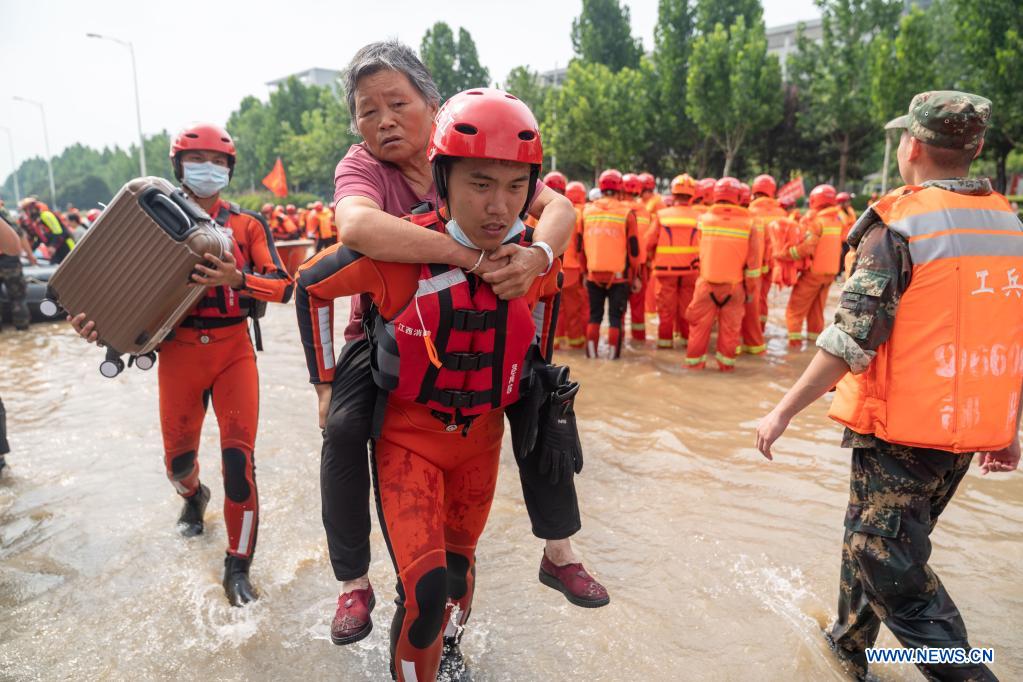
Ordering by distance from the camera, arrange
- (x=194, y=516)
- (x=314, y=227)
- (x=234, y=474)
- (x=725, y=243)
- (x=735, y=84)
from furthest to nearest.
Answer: (x=735, y=84) → (x=314, y=227) → (x=725, y=243) → (x=194, y=516) → (x=234, y=474)

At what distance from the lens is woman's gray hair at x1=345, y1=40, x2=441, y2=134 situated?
249 centimetres

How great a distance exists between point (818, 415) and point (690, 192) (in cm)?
391

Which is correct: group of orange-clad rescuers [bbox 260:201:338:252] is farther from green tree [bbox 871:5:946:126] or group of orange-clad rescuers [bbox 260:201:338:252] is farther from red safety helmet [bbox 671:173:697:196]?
green tree [bbox 871:5:946:126]

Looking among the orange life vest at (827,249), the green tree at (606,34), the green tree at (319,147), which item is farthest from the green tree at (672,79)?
the orange life vest at (827,249)

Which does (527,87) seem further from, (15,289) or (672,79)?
(15,289)

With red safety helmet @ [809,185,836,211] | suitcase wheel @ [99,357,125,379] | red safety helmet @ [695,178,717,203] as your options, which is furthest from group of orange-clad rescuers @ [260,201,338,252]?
suitcase wheel @ [99,357,125,379]

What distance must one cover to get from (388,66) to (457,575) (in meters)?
1.98

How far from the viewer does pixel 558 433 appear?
7.66ft

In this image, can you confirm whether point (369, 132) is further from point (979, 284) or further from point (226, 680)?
point (226, 680)

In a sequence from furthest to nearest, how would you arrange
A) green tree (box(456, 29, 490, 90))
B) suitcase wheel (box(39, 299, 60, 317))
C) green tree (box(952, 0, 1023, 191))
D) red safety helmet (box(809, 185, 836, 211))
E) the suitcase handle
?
green tree (box(456, 29, 490, 90)), green tree (box(952, 0, 1023, 191)), red safety helmet (box(809, 185, 836, 211)), suitcase wheel (box(39, 299, 60, 317)), the suitcase handle

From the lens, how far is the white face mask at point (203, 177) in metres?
3.69

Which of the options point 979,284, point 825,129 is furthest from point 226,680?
point 825,129

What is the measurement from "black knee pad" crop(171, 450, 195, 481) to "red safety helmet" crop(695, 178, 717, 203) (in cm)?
766

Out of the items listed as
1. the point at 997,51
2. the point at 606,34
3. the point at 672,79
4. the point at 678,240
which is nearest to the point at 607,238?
the point at 678,240
